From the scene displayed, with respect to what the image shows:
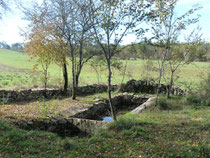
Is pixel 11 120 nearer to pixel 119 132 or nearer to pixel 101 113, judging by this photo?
pixel 119 132

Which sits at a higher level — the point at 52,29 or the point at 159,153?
the point at 52,29

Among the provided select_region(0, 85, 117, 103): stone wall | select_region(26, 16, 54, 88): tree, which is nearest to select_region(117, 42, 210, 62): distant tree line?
select_region(0, 85, 117, 103): stone wall

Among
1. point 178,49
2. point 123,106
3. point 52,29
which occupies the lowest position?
point 123,106

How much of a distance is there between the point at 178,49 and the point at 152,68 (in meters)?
2.88

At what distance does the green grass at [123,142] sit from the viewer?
4.40 metres

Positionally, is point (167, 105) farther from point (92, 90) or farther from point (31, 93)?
point (31, 93)

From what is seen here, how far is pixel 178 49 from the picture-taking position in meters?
11.2

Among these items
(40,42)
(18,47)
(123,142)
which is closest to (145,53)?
(40,42)

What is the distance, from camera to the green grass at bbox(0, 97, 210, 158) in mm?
4398

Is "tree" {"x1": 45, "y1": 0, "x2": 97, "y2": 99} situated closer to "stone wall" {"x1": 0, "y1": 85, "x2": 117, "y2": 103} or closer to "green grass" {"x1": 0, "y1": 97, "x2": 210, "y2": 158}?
"stone wall" {"x1": 0, "y1": 85, "x2": 117, "y2": 103}

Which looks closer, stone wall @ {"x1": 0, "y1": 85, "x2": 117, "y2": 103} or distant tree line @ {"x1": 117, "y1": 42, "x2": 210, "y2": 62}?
stone wall @ {"x1": 0, "y1": 85, "x2": 117, "y2": 103}

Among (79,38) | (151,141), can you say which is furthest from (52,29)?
(151,141)

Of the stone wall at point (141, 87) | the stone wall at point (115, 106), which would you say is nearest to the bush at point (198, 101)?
the stone wall at point (115, 106)

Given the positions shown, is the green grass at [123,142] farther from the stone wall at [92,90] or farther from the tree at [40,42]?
the tree at [40,42]
